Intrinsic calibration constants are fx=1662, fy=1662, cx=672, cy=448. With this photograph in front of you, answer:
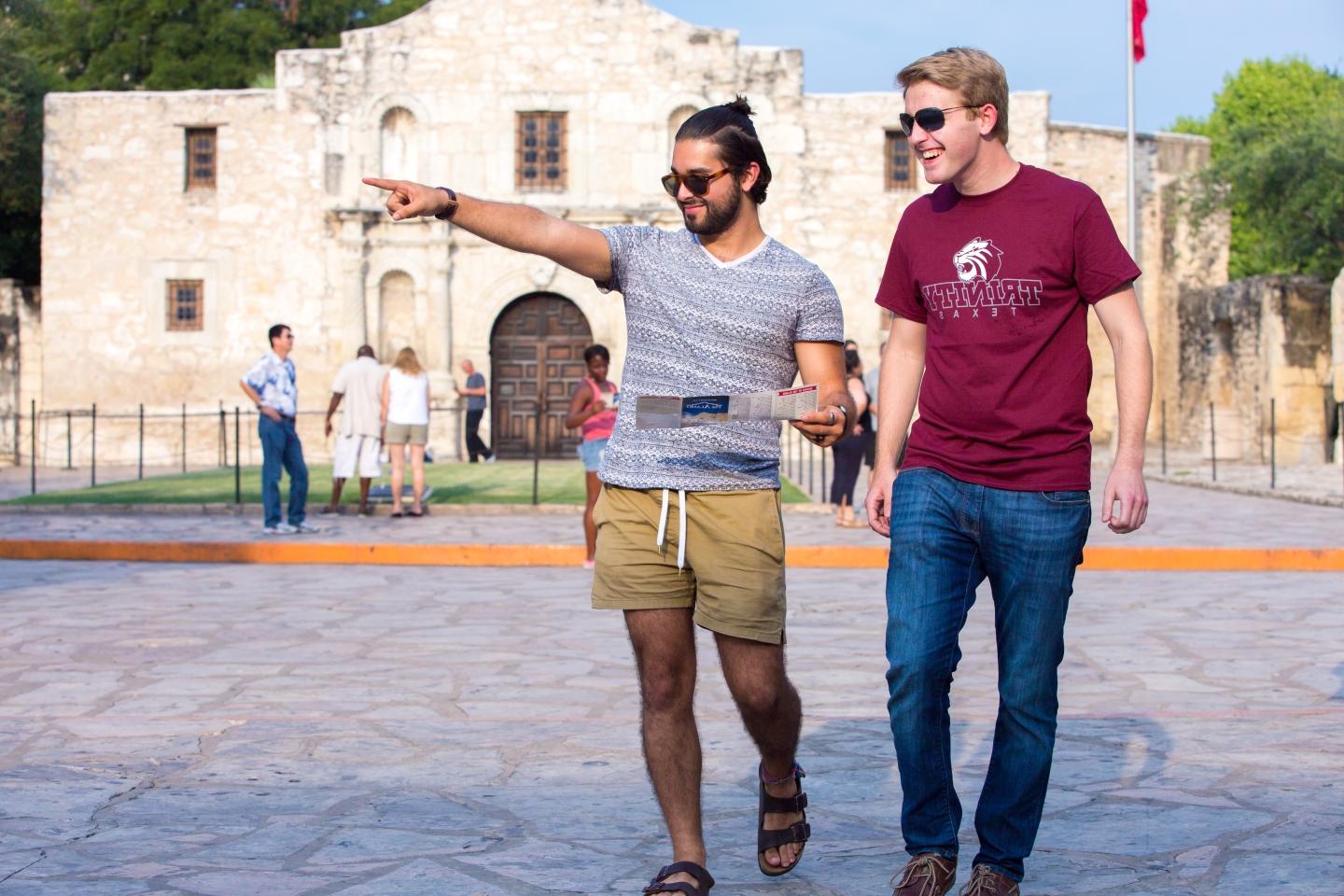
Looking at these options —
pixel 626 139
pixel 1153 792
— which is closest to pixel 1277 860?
pixel 1153 792

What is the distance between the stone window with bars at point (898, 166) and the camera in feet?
94.2

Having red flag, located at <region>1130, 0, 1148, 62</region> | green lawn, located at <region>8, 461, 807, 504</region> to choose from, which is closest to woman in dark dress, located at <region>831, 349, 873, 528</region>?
green lawn, located at <region>8, 461, 807, 504</region>

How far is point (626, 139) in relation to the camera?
28.3 m

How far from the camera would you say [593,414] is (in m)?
10.9

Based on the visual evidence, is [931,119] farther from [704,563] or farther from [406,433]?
[406,433]

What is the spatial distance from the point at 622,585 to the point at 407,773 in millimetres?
1528

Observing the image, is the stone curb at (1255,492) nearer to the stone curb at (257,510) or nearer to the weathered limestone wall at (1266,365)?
the weathered limestone wall at (1266,365)

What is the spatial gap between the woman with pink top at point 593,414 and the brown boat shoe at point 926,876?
23.1 ft

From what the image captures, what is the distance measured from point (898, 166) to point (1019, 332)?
84.3 ft

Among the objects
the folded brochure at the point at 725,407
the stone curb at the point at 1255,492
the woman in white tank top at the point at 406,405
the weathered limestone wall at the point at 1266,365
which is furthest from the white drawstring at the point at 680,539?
the weathered limestone wall at the point at 1266,365

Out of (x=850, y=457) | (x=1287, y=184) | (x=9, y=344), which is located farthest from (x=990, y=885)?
(x=9, y=344)

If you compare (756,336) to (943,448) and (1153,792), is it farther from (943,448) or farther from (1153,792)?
(1153,792)

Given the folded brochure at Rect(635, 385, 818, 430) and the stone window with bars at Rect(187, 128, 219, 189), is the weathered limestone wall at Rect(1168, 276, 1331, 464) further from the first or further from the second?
the folded brochure at Rect(635, 385, 818, 430)

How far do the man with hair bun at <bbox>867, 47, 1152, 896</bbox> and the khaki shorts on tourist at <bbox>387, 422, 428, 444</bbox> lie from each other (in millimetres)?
11508
